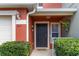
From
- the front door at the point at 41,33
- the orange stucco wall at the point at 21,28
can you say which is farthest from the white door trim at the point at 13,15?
the front door at the point at 41,33

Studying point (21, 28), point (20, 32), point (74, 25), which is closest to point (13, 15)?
point (21, 28)

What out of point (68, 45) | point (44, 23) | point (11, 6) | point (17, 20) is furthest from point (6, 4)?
point (44, 23)

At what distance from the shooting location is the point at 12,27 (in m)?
13.1

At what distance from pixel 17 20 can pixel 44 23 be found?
576 centimetres

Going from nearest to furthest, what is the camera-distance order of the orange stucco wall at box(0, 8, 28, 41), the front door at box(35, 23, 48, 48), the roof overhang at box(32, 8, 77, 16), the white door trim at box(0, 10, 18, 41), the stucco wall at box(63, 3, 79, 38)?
the white door trim at box(0, 10, 18, 41) → the orange stucco wall at box(0, 8, 28, 41) → the stucco wall at box(63, 3, 79, 38) → the roof overhang at box(32, 8, 77, 16) → the front door at box(35, 23, 48, 48)

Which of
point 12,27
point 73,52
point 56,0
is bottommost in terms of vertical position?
point 73,52

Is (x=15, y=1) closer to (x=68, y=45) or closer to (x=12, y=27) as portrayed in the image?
(x=12, y=27)

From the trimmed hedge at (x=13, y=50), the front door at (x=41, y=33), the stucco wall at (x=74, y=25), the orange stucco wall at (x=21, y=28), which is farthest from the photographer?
the front door at (x=41, y=33)

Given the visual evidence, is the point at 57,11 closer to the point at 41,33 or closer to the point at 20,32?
the point at 20,32

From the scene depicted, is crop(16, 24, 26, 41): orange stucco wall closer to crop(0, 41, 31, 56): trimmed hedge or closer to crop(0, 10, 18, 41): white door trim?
crop(0, 10, 18, 41): white door trim

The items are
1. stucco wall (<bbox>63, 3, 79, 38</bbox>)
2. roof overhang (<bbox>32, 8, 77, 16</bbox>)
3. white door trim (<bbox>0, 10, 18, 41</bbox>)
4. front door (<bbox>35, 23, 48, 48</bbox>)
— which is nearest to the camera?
white door trim (<bbox>0, 10, 18, 41</bbox>)

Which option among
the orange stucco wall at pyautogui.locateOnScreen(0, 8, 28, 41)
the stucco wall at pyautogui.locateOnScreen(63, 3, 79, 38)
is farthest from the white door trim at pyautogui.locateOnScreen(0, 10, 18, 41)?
the stucco wall at pyautogui.locateOnScreen(63, 3, 79, 38)

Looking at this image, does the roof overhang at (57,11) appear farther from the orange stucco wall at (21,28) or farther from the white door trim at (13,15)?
the white door trim at (13,15)

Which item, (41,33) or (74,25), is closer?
(74,25)
